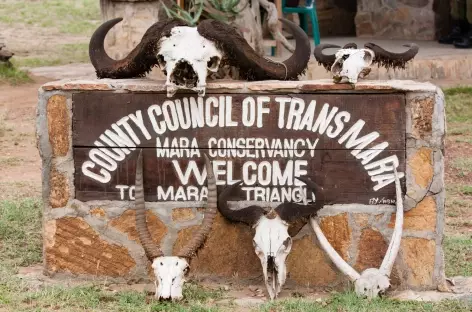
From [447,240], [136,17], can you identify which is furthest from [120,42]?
[447,240]

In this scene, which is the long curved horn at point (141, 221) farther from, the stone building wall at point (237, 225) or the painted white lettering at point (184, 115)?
the painted white lettering at point (184, 115)

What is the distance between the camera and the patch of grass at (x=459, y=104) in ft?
35.7

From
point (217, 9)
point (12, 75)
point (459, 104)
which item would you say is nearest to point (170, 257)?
point (217, 9)

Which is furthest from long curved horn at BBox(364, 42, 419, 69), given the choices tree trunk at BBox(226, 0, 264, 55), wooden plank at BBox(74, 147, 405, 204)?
tree trunk at BBox(226, 0, 264, 55)

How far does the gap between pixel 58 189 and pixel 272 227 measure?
1.24 meters

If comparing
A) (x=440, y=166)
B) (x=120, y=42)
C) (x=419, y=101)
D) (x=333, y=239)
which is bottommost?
(x=333, y=239)

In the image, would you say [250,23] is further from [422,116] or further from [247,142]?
[422,116]

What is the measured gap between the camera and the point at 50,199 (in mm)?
5410

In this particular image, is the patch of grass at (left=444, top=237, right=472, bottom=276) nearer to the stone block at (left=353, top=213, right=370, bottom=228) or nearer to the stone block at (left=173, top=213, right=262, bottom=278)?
the stone block at (left=353, top=213, right=370, bottom=228)

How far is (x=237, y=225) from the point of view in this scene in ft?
17.5

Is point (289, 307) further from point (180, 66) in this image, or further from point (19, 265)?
point (19, 265)

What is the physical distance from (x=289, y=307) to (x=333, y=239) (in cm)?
60

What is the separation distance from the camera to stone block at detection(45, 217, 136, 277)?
17.7ft

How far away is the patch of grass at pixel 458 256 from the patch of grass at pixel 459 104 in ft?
15.1
